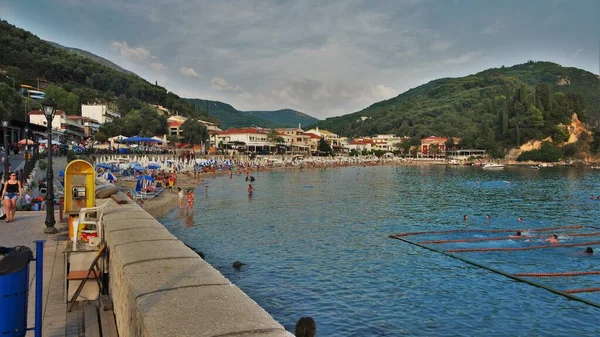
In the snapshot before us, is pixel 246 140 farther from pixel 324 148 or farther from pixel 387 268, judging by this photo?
pixel 387 268

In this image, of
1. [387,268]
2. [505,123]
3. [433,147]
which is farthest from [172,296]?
[433,147]

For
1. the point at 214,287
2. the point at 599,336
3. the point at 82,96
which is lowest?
the point at 599,336

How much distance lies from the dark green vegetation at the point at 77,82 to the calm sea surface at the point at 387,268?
206 feet

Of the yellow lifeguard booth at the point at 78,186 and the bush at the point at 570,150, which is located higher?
the bush at the point at 570,150

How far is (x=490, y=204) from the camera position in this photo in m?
34.5

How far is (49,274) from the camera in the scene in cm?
782

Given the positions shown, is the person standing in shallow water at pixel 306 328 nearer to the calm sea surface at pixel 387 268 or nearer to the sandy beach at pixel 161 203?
the calm sea surface at pixel 387 268

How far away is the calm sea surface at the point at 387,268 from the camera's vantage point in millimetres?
10477

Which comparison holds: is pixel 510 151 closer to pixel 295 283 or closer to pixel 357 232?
pixel 357 232

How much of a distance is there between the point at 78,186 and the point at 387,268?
976 cm

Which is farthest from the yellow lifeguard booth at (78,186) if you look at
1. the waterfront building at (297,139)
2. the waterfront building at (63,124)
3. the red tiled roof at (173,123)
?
the waterfront building at (297,139)

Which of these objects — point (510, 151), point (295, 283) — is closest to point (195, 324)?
point (295, 283)

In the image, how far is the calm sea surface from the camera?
1048cm

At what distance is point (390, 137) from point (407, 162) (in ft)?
112
